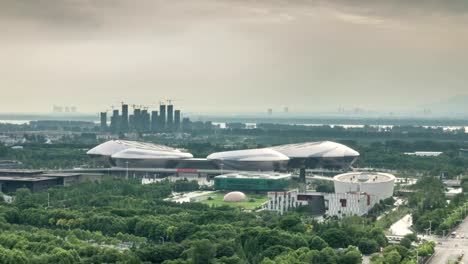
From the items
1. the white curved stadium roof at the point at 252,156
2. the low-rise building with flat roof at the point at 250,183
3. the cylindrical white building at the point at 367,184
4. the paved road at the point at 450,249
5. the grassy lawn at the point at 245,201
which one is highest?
the white curved stadium roof at the point at 252,156

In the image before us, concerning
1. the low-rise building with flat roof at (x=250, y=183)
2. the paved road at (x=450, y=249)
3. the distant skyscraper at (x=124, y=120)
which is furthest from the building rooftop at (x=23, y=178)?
the distant skyscraper at (x=124, y=120)

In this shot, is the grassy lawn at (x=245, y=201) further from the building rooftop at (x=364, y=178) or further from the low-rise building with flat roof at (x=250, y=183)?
the building rooftop at (x=364, y=178)

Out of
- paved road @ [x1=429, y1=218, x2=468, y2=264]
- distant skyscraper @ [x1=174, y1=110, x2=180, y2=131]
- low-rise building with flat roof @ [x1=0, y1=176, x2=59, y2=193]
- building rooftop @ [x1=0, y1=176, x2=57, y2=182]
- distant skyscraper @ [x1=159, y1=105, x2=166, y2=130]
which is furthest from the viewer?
distant skyscraper @ [x1=174, y1=110, x2=180, y2=131]

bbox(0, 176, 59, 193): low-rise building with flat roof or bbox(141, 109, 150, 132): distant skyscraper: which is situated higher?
bbox(141, 109, 150, 132): distant skyscraper

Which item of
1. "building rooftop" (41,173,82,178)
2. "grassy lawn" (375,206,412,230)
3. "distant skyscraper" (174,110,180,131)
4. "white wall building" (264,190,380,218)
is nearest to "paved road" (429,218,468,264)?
"grassy lawn" (375,206,412,230)

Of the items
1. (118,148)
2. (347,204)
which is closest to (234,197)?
(347,204)

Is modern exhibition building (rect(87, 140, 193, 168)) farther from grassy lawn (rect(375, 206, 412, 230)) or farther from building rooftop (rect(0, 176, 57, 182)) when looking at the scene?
grassy lawn (rect(375, 206, 412, 230))

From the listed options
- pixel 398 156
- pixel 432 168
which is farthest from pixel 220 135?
pixel 432 168

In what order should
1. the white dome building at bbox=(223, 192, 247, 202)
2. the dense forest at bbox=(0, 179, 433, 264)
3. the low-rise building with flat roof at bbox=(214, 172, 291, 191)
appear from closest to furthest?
the dense forest at bbox=(0, 179, 433, 264)
the white dome building at bbox=(223, 192, 247, 202)
the low-rise building with flat roof at bbox=(214, 172, 291, 191)
